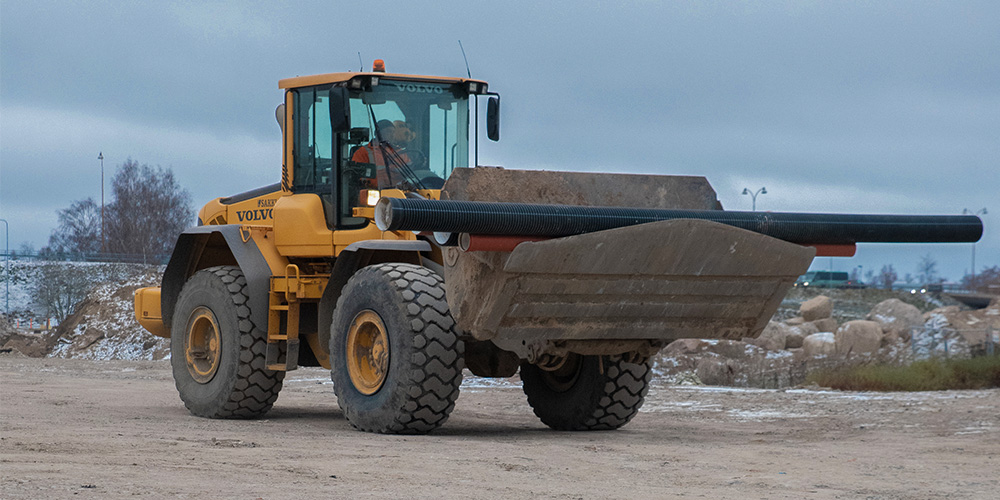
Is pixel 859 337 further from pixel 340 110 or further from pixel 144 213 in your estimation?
pixel 144 213

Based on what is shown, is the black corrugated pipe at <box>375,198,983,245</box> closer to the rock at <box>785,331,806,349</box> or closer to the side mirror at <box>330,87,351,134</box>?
the side mirror at <box>330,87,351,134</box>

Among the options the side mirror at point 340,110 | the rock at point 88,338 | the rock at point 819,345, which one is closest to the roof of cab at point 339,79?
the side mirror at point 340,110

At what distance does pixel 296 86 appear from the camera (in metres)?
11.1

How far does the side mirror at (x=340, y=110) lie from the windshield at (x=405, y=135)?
14.8 inches

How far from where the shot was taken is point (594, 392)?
10.4m

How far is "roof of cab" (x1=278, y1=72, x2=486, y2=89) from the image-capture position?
34.4 ft

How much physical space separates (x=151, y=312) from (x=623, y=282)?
607 centimetres

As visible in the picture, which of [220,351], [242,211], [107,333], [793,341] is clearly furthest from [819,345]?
[220,351]

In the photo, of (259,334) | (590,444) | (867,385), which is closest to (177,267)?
(259,334)

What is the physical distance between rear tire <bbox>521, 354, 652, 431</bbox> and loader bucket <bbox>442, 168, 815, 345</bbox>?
114 centimetres

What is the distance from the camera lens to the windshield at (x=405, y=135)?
10.4 m

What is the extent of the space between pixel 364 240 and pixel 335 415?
2.84 meters

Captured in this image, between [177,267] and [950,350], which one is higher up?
[177,267]

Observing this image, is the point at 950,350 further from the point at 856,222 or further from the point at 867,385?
the point at 856,222
